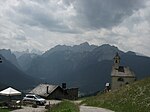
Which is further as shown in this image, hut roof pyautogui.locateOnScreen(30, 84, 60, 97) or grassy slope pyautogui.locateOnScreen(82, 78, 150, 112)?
hut roof pyautogui.locateOnScreen(30, 84, 60, 97)

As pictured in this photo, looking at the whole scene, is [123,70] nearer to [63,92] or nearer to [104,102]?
[63,92]

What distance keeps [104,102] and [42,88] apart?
48.4 metres

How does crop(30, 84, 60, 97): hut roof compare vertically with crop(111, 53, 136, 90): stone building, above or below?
below

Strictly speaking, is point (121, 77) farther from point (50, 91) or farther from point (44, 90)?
point (44, 90)

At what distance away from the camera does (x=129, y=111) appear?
138ft

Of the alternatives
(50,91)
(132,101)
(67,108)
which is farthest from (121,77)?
(67,108)

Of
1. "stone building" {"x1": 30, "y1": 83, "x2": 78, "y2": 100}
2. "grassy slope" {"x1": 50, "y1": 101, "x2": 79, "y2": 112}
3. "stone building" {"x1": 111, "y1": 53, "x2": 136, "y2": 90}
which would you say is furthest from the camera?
"stone building" {"x1": 111, "y1": 53, "x2": 136, "y2": 90}

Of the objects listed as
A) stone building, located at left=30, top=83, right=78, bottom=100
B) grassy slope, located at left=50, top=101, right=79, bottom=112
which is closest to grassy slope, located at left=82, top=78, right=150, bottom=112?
grassy slope, located at left=50, top=101, right=79, bottom=112

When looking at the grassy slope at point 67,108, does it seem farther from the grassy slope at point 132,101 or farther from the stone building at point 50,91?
the stone building at point 50,91

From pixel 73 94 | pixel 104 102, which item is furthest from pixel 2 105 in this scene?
pixel 73 94

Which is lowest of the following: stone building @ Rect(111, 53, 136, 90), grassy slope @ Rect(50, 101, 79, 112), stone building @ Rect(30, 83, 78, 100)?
grassy slope @ Rect(50, 101, 79, 112)

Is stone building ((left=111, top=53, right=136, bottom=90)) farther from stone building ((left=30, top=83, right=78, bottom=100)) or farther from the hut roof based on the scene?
the hut roof

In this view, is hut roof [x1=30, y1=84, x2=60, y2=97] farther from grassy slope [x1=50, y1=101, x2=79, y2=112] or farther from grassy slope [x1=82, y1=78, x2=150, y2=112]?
grassy slope [x1=50, y1=101, x2=79, y2=112]

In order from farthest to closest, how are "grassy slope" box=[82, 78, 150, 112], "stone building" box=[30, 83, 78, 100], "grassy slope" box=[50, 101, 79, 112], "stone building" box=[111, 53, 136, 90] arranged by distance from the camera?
"stone building" box=[111, 53, 136, 90]
"stone building" box=[30, 83, 78, 100]
"grassy slope" box=[82, 78, 150, 112]
"grassy slope" box=[50, 101, 79, 112]
